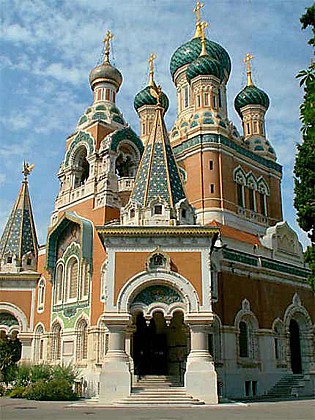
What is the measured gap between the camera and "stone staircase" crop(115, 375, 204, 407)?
45.2 feet

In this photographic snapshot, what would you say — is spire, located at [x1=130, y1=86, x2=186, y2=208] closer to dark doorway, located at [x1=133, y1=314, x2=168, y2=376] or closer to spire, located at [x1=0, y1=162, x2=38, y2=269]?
dark doorway, located at [x1=133, y1=314, x2=168, y2=376]

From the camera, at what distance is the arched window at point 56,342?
20.6 m

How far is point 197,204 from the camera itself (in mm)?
23750

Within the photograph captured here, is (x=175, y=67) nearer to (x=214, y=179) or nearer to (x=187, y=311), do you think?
(x=214, y=179)

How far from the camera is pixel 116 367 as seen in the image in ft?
47.4

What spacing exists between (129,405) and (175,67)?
20.1 metres

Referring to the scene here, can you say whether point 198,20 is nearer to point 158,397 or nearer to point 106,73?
point 106,73

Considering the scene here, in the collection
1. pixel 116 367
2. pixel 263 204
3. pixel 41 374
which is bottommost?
pixel 41 374

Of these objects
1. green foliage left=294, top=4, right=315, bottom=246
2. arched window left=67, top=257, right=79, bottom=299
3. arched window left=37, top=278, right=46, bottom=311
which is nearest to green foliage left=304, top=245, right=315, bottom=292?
green foliage left=294, top=4, right=315, bottom=246

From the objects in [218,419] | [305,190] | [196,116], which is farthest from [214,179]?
[218,419]

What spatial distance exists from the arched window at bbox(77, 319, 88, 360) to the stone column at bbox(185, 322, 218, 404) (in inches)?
233

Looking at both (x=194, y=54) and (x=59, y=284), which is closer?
(x=59, y=284)

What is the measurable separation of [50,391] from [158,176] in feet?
25.3

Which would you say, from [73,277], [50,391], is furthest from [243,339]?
[50,391]
